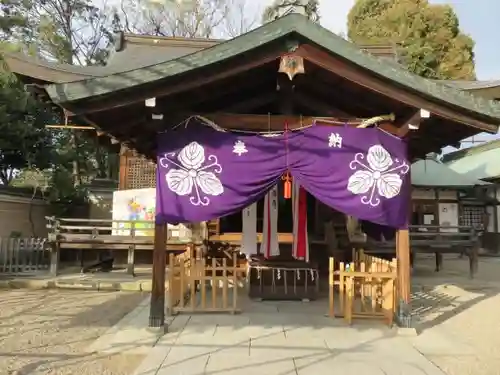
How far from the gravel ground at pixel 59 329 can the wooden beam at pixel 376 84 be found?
171 inches

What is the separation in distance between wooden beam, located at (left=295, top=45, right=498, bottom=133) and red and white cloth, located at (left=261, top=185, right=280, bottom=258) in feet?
12.2

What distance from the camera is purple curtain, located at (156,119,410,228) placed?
6207 millimetres

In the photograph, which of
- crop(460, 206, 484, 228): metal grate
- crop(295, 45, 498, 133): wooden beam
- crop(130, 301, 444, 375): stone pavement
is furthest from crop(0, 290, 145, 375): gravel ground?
crop(460, 206, 484, 228): metal grate

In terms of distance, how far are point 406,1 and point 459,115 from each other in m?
24.2

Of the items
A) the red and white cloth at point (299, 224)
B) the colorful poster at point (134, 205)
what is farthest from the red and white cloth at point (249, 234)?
the colorful poster at point (134, 205)

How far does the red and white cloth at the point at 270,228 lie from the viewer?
30.0 feet

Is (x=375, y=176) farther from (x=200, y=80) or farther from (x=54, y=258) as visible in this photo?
(x=54, y=258)

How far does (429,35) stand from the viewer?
85.3 feet

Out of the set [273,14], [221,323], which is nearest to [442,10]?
[273,14]

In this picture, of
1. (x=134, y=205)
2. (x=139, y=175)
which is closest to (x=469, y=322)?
(x=134, y=205)

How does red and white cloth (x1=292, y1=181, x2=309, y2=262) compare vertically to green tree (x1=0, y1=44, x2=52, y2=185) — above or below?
below

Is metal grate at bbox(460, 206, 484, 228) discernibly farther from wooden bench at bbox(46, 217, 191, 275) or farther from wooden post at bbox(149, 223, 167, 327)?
wooden post at bbox(149, 223, 167, 327)

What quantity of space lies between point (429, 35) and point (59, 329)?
84.7 feet

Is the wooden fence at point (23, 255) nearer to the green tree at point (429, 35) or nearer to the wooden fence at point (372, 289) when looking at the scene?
the wooden fence at point (372, 289)
